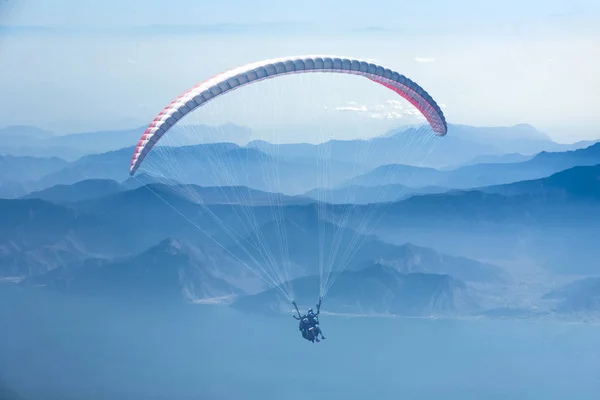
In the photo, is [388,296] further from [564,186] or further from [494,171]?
[564,186]

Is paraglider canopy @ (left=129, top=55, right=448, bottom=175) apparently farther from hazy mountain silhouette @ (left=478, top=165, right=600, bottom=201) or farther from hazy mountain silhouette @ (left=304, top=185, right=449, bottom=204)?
hazy mountain silhouette @ (left=478, top=165, right=600, bottom=201)

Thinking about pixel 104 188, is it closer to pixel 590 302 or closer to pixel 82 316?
pixel 82 316

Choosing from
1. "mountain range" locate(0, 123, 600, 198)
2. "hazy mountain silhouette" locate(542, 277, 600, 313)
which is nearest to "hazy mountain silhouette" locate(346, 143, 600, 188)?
"mountain range" locate(0, 123, 600, 198)

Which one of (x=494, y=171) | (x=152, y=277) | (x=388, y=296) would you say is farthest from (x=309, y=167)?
(x=494, y=171)

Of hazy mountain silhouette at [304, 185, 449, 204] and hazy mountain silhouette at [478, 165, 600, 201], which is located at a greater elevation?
hazy mountain silhouette at [478, 165, 600, 201]

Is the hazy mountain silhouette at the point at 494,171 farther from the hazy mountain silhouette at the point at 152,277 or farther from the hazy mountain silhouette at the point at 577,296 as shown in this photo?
the hazy mountain silhouette at the point at 152,277

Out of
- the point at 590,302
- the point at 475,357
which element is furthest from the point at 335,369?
the point at 590,302

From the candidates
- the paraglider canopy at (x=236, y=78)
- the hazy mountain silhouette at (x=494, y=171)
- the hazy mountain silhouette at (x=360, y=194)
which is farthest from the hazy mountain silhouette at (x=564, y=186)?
the paraglider canopy at (x=236, y=78)

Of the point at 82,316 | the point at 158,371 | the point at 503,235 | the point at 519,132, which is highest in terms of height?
the point at 519,132

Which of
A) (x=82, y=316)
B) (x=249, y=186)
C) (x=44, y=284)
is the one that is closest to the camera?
(x=82, y=316)
